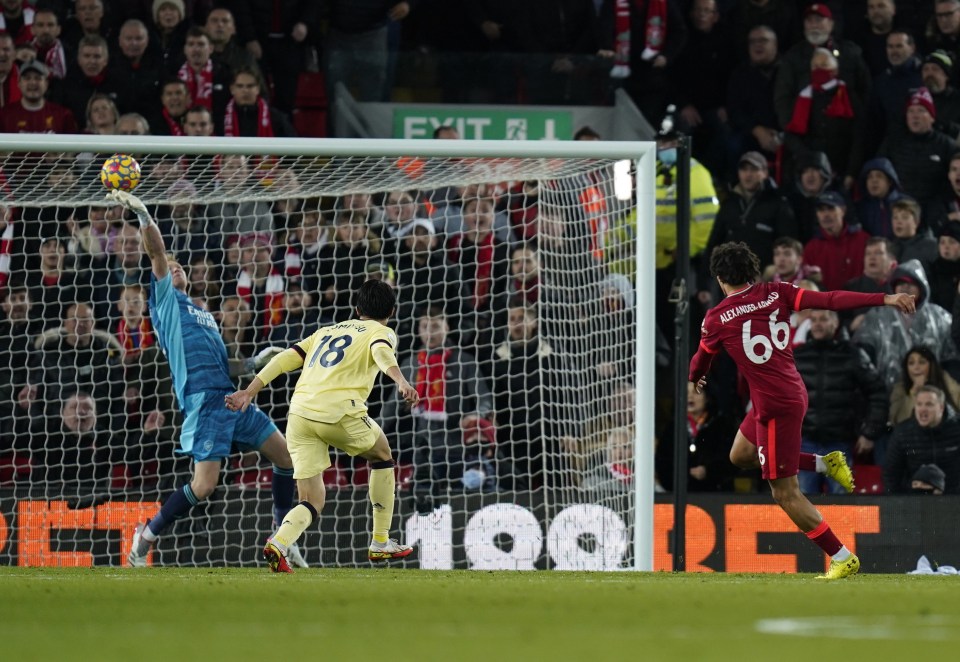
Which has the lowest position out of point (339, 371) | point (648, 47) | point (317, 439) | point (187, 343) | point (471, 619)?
point (471, 619)

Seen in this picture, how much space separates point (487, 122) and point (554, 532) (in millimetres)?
4628

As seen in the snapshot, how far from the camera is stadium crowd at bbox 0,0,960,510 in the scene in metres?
11.0

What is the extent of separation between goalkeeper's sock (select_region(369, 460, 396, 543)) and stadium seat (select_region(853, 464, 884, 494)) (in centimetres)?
412

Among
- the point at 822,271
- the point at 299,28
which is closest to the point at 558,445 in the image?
the point at 822,271

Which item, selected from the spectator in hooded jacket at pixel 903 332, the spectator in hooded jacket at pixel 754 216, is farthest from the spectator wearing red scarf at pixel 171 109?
the spectator in hooded jacket at pixel 903 332

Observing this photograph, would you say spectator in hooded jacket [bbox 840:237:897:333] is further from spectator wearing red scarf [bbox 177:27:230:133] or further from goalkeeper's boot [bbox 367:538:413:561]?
spectator wearing red scarf [bbox 177:27:230:133]

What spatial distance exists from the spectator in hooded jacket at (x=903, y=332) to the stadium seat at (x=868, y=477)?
62 centimetres

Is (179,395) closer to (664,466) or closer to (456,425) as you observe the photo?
(456,425)

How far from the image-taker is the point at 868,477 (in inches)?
451

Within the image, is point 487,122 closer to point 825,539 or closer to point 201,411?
point 201,411

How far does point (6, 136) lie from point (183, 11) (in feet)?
13.0

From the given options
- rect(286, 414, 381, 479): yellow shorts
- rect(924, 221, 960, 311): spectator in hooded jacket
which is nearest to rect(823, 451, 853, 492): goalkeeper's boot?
rect(286, 414, 381, 479): yellow shorts

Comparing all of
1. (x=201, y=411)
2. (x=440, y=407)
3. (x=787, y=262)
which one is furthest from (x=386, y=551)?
(x=787, y=262)

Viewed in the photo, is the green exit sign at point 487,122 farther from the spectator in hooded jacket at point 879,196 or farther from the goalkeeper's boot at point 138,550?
the goalkeeper's boot at point 138,550
